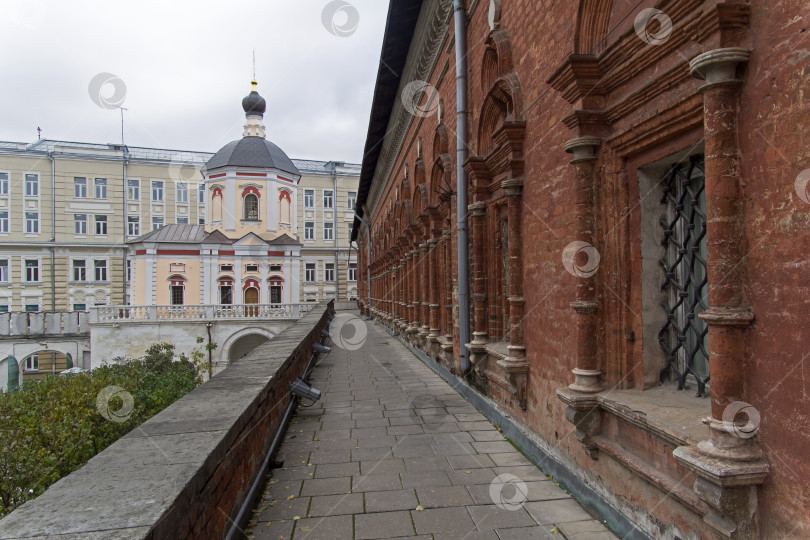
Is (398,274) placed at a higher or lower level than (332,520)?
higher

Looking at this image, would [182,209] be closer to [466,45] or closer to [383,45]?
[383,45]

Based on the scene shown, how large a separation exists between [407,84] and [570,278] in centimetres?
933

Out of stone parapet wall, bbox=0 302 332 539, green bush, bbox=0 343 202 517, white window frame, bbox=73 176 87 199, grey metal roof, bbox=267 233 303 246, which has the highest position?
white window frame, bbox=73 176 87 199

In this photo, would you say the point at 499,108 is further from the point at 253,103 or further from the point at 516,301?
the point at 253,103

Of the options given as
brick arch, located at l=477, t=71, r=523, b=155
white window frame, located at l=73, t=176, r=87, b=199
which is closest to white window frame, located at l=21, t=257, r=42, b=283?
white window frame, located at l=73, t=176, r=87, b=199

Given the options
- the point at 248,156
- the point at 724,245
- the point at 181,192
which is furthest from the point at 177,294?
the point at 724,245

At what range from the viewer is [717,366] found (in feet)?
8.15

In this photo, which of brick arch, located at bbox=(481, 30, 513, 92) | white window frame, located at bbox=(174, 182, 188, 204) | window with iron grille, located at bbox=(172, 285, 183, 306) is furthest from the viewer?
white window frame, located at bbox=(174, 182, 188, 204)

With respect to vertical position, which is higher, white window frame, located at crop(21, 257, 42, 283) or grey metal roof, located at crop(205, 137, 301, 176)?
grey metal roof, located at crop(205, 137, 301, 176)

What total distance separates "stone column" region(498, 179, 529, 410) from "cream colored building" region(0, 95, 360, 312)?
3287 centimetres

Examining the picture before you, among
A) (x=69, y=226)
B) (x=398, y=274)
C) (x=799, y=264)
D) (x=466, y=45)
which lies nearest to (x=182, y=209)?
(x=69, y=226)

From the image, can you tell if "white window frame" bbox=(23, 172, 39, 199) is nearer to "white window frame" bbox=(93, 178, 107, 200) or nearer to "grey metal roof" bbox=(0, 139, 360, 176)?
"grey metal roof" bbox=(0, 139, 360, 176)

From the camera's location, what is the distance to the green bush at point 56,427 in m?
5.16

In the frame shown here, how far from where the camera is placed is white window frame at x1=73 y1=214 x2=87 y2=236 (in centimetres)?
4044
